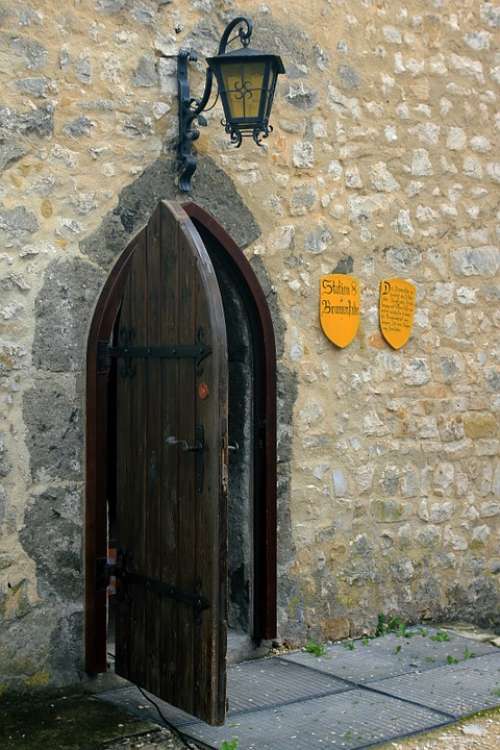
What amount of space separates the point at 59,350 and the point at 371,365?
1825 millimetres

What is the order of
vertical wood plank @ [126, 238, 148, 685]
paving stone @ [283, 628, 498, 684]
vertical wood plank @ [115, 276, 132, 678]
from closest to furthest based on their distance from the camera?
vertical wood plank @ [126, 238, 148, 685]
vertical wood plank @ [115, 276, 132, 678]
paving stone @ [283, 628, 498, 684]

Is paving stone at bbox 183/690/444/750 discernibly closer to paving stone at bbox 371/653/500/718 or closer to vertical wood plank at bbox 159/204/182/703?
paving stone at bbox 371/653/500/718

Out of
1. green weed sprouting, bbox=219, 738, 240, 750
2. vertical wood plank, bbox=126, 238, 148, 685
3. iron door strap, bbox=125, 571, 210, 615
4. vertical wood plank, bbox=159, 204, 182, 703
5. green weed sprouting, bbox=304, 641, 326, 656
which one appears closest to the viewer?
green weed sprouting, bbox=219, 738, 240, 750

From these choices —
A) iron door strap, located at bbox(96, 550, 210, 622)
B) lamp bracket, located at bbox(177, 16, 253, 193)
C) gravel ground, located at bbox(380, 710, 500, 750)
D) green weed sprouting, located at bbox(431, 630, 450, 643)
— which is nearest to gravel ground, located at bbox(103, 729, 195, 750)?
iron door strap, located at bbox(96, 550, 210, 622)

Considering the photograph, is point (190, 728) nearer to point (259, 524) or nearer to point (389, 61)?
point (259, 524)

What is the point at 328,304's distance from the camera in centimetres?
544

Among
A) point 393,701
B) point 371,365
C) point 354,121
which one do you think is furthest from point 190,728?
point 354,121

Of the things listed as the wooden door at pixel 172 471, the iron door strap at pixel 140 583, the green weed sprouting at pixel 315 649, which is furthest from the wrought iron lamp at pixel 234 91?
the green weed sprouting at pixel 315 649

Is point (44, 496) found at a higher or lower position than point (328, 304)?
lower

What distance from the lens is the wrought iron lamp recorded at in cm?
445

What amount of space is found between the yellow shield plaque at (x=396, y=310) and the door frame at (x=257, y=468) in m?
0.75

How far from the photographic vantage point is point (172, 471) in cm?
420

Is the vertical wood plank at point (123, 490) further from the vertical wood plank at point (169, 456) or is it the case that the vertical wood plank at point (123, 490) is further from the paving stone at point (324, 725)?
the paving stone at point (324, 725)

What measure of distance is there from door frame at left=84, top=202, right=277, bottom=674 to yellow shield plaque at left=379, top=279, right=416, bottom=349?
0.75 metres
